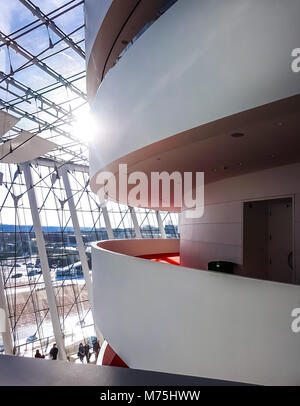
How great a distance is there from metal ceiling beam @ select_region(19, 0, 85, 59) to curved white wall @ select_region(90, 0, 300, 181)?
7329 mm

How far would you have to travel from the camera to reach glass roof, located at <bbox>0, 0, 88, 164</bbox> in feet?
38.7

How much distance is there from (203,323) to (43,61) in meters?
14.3

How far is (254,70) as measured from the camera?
3.82 m

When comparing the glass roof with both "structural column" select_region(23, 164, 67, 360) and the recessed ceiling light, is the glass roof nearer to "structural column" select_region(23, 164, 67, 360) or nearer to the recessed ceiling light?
"structural column" select_region(23, 164, 67, 360)

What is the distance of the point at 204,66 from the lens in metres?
4.39

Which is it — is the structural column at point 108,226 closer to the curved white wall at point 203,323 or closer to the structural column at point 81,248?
the structural column at point 81,248

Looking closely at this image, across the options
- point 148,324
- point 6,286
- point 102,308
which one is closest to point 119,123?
point 148,324

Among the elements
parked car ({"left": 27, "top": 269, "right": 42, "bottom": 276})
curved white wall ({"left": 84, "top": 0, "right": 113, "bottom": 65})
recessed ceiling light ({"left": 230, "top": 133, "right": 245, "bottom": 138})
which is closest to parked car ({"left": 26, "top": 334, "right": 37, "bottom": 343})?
parked car ({"left": 27, "top": 269, "right": 42, "bottom": 276})

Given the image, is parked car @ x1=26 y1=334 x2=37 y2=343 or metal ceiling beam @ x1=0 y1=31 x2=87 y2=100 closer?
metal ceiling beam @ x1=0 y1=31 x2=87 y2=100

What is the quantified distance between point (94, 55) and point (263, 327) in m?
7.99

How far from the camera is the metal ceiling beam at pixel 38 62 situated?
12578mm

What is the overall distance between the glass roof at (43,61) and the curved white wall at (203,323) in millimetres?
9924

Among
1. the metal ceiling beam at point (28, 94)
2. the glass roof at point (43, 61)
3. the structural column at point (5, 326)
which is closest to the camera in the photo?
the glass roof at point (43, 61)

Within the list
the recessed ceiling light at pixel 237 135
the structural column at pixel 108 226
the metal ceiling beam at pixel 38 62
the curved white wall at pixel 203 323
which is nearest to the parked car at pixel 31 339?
the structural column at pixel 108 226
